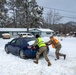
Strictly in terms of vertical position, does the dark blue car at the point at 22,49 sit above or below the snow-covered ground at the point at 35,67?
above

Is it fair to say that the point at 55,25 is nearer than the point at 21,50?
A: No

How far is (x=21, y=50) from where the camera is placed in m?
13.0

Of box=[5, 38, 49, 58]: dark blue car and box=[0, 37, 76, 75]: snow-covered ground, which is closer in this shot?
box=[0, 37, 76, 75]: snow-covered ground

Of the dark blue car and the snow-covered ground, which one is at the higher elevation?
the dark blue car

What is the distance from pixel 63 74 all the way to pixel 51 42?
3592mm

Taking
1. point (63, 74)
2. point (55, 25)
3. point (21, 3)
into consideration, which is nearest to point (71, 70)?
point (63, 74)

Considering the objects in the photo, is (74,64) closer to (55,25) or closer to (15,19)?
(15,19)

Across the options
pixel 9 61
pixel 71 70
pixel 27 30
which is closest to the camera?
pixel 71 70

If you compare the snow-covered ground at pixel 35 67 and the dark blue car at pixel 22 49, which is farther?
the dark blue car at pixel 22 49

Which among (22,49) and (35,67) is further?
(22,49)

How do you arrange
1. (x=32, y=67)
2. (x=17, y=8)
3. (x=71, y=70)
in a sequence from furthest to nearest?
(x=17, y=8) → (x=32, y=67) → (x=71, y=70)

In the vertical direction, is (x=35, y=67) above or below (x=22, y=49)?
below

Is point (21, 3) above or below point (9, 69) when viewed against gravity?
above

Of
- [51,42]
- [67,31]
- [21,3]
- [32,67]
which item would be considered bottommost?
[67,31]
